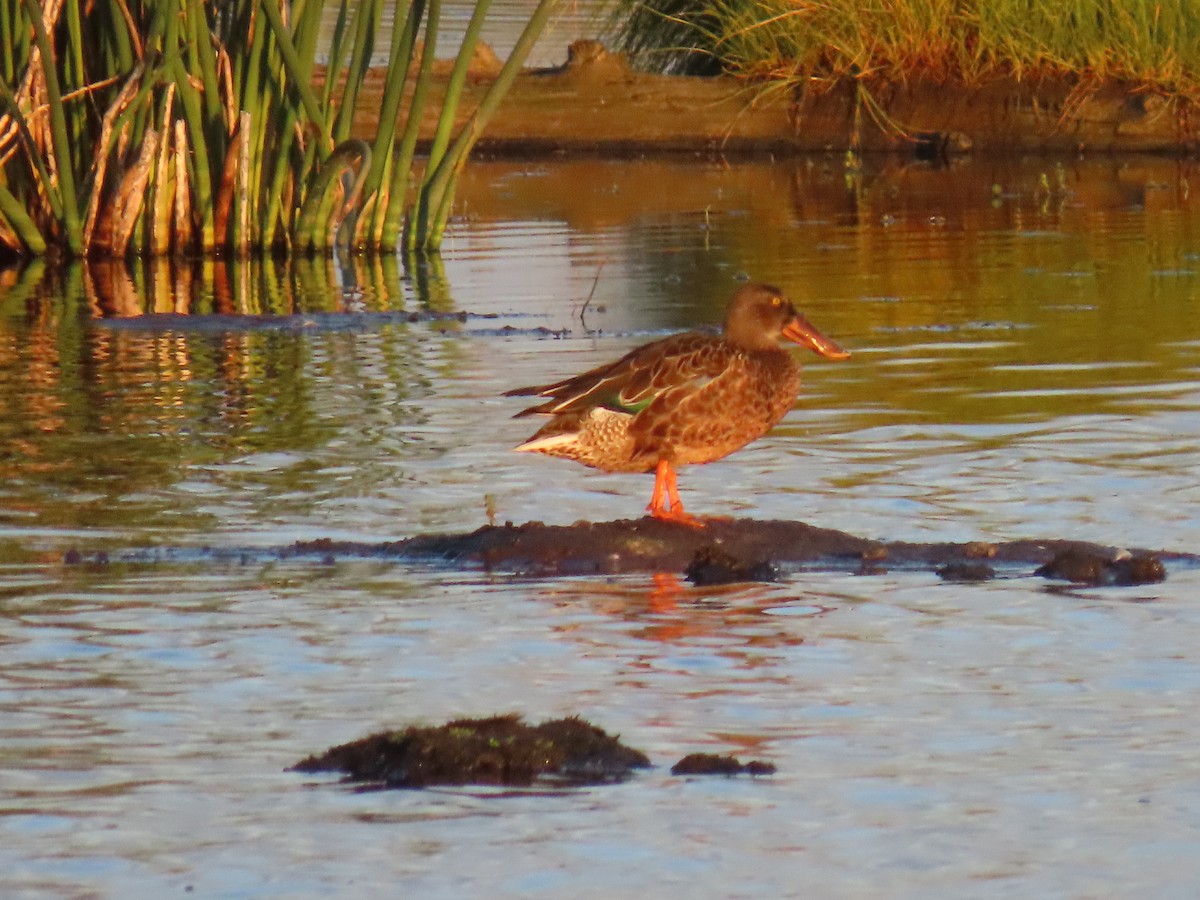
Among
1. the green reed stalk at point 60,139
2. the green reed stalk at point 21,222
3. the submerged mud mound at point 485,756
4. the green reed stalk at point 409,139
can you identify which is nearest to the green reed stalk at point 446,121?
the green reed stalk at point 409,139

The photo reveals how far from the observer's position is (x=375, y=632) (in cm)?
555

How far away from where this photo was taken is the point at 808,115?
22.7 meters

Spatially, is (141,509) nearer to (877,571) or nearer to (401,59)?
(877,571)

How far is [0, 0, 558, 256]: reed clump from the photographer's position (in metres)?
13.3

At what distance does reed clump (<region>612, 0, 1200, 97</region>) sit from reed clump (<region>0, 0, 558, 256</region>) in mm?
7904

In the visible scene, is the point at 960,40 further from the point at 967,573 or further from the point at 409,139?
the point at 967,573

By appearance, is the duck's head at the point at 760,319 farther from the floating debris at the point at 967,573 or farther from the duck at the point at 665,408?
the floating debris at the point at 967,573

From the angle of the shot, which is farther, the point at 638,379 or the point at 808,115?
the point at 808,115

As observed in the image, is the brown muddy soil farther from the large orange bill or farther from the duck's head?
the duck's head

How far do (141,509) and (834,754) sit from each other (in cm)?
312

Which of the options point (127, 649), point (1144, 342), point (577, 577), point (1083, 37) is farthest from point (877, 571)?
point (1083, 37)

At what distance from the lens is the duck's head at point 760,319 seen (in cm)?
699

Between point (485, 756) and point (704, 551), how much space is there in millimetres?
1918

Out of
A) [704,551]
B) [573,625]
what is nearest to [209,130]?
[704,551]
